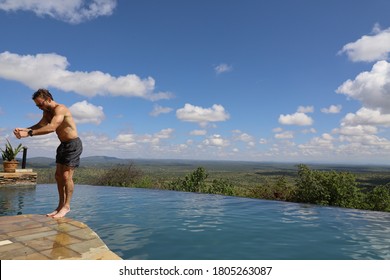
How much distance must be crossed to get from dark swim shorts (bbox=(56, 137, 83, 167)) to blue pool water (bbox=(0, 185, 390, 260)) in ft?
5.13

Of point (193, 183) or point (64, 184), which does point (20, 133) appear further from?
point (193, 183)

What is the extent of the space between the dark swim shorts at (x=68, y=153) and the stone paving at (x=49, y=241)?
1.00m

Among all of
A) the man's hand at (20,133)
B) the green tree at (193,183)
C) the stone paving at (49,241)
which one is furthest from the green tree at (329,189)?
the man's hand at (20,133)

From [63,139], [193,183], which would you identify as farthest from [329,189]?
[63,139]

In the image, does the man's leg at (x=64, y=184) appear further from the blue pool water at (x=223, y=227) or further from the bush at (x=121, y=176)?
the bush at (x=121, y=176)

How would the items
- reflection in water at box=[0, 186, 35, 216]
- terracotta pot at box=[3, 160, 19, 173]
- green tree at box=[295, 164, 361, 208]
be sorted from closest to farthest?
reflection in water at box=[0, 186, 35, 216]
green tree at box=[295, 164, 361, 208]
terracotta pot at box=[3, 160, 19, 173]

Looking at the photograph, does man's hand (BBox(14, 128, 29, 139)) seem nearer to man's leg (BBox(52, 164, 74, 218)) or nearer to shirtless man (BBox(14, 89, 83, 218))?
shirtless man (BBox(14, 89, 83, 218))

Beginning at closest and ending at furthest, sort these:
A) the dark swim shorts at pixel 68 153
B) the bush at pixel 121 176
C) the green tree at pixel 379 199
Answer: the dark swim shorts at pixel 68 153 → the green tree at pixel 379 199 → the bush at pixel 121 176

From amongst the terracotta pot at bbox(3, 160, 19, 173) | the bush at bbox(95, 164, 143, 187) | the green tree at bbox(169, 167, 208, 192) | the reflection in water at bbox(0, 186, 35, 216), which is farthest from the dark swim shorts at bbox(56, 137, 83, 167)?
the bush at bbox(95, 164, 143, 187)

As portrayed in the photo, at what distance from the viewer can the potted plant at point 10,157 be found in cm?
1303

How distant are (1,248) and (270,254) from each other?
149 inches

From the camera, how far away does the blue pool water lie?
484 centimetres

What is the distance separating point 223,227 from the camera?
646 cm

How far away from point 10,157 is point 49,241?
11482 mm
